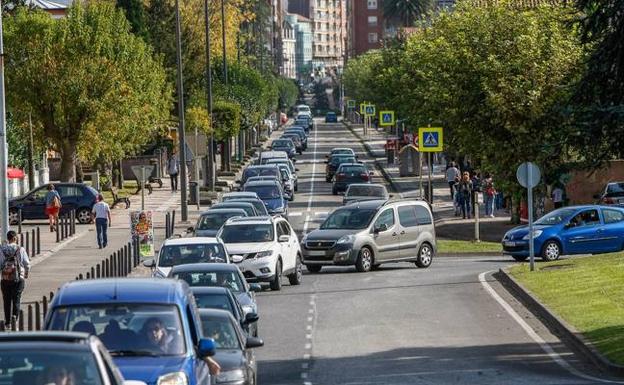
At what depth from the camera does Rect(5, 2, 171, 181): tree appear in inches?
2402

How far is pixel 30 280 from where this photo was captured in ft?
121

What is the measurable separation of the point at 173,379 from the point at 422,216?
26598mm

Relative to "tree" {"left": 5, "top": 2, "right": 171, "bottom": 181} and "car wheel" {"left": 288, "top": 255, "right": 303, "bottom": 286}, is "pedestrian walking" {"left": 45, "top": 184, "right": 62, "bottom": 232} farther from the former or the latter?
"car wheel" {"left": 288, "top": 255, "right": 303, "bottom": 286}

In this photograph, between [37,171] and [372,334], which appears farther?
[37,171]

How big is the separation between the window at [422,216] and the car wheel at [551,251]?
117 inches

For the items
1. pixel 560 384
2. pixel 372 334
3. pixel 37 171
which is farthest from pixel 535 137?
pixel 37 171

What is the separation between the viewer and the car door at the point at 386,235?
128 feet

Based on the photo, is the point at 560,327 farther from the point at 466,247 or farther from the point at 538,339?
the point at 466,247

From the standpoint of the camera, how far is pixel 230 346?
1819cm

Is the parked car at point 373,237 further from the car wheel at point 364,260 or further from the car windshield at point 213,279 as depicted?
the car windshield at point 213,279

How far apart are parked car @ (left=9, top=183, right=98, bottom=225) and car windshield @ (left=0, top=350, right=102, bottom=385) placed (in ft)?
146

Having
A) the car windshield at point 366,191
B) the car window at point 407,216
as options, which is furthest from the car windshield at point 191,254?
the car windshield at point 366,191

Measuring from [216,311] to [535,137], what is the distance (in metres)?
28.7

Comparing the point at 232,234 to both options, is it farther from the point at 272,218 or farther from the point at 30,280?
the point at 30,280
